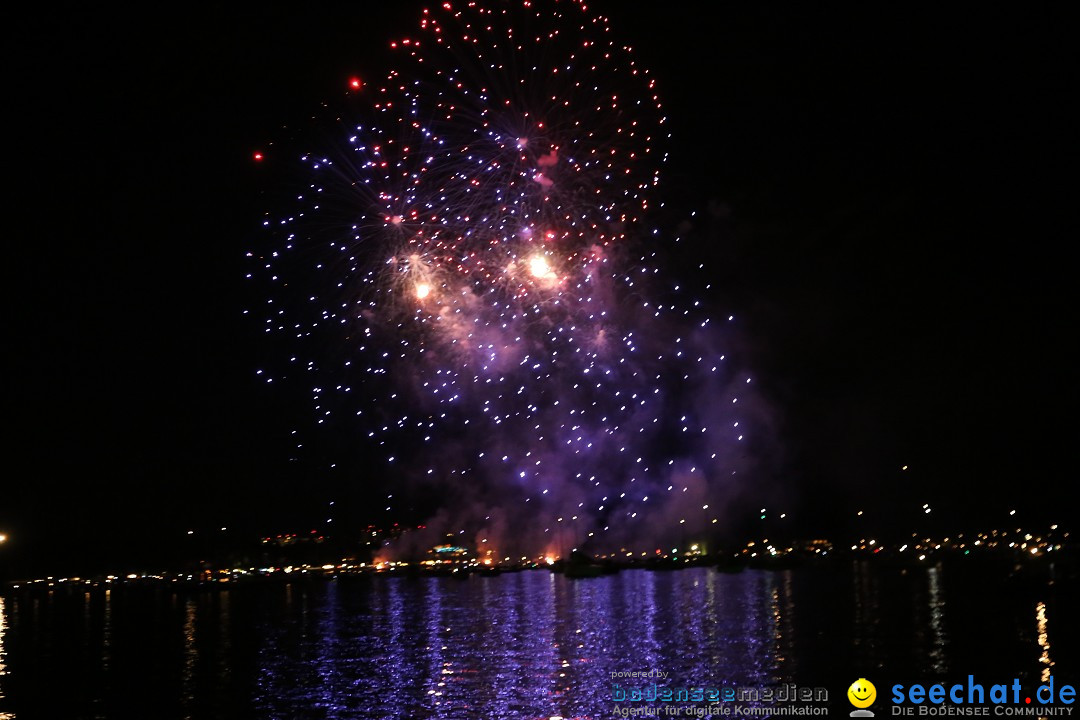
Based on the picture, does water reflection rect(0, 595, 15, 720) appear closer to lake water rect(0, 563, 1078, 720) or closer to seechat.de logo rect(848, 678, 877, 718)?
lake water rect(0, 563, 1078, 720)

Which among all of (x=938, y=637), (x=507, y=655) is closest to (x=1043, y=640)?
(x=938, y=637)

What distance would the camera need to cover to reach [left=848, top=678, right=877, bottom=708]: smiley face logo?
15438 mm

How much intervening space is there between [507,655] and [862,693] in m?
9.46

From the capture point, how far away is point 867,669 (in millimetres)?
19406

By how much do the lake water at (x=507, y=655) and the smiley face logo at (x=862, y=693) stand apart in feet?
0.68

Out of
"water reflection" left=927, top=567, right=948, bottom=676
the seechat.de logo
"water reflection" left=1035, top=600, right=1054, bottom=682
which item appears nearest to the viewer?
the seechat.de logo

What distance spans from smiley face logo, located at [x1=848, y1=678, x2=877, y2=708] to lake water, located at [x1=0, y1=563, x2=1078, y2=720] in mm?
206

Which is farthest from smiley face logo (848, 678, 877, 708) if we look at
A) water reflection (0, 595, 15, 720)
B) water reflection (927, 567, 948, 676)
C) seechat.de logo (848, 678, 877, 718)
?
water reflection (0, 595, 15, 720)

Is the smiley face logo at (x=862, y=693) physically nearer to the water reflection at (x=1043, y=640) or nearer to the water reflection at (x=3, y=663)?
the water reflection at (x=1043, y=640)

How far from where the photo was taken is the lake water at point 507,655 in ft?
57.6

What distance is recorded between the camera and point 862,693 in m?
16.1

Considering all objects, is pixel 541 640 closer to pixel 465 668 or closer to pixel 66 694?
pixel 465 668

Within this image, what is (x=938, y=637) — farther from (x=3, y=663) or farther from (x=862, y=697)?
(x=3, y=663)

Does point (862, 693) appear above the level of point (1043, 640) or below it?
above
